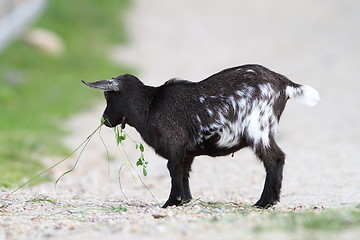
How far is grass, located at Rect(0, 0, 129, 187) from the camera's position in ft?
44.5

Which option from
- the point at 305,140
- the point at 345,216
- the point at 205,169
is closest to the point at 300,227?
the point at 345,216

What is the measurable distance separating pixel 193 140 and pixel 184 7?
22.1 metres

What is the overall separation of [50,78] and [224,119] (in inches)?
561

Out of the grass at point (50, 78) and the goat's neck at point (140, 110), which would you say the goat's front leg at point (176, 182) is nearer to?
the goat's neck at point (140, 110)

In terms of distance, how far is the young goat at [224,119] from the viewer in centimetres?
784

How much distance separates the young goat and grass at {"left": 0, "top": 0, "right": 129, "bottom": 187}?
309 cm

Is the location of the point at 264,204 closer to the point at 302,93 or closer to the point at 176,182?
the point at 176,182

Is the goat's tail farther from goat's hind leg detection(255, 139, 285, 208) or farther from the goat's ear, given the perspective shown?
the goat's ear

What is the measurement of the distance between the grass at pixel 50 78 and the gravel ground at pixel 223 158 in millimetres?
519

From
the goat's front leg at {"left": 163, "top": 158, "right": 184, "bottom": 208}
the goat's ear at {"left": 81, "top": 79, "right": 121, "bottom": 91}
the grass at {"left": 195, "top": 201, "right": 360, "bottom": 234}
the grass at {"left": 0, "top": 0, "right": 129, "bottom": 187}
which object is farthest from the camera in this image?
the grass at {"left": 0, "top": 0, "right": 129, "bottom": 187}

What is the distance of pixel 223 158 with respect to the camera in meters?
13.3

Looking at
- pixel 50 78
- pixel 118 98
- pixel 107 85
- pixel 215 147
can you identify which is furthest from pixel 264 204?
pixel 50 78

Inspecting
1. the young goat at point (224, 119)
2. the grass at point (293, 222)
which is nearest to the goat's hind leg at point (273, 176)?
the young goat at point (224, 119)

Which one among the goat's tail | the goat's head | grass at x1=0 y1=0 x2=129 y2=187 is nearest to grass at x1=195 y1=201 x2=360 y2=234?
the goat's tail
